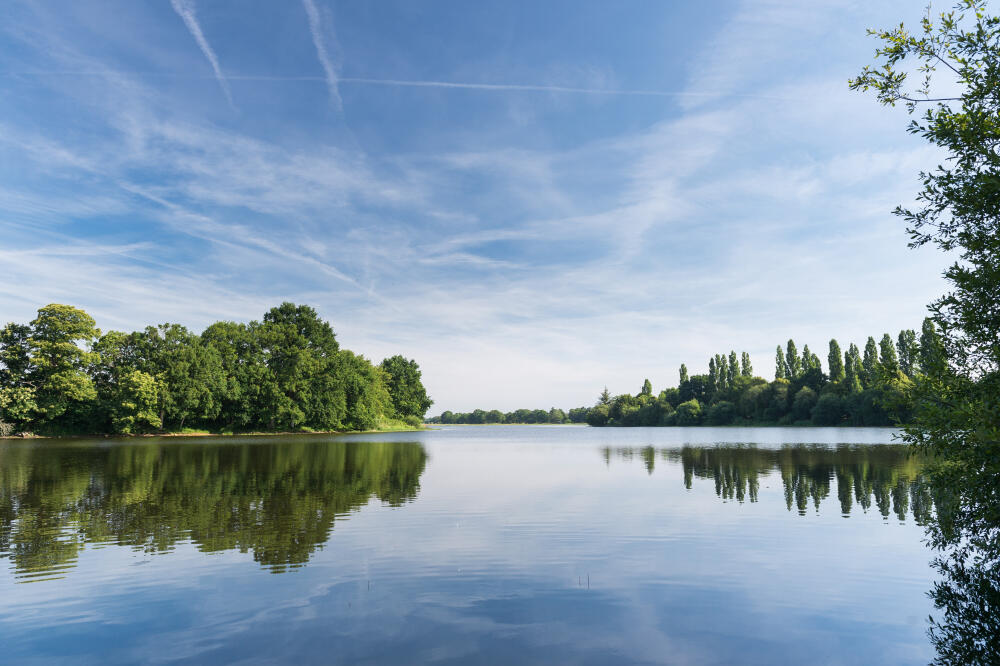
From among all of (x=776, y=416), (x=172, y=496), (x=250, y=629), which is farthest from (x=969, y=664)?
(x=776, y=416)

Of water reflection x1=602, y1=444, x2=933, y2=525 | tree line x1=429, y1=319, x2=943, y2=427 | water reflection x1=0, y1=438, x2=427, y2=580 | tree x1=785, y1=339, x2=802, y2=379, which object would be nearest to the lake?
water reflection x1=0, y1=438, x2=427, y2=580

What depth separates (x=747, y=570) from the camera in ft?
43.1

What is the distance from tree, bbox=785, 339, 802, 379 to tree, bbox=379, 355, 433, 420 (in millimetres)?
115287

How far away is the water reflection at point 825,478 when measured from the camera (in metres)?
22.4

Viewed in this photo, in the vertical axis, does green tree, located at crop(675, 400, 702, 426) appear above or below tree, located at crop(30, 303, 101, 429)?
below

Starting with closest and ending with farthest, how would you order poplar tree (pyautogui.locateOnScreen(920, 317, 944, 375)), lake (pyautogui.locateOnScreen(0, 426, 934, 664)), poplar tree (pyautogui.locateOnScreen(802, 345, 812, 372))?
lake (pyautogui.locateOnScreen(0, 426, 934, 664)), poplar tree (pyautogui.locateOnScreen(920, 317, 944, 375)), poplar tree (pyautogui.locateOnScreen(802, 345, 812, 372))

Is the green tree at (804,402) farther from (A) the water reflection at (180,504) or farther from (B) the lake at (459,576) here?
(A) the water reflection at (180,504)

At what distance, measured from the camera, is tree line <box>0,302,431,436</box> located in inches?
3223

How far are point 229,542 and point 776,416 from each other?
164279mm

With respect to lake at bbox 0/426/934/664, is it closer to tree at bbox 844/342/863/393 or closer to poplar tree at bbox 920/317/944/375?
poplar tree at bbox 920/317/944/375

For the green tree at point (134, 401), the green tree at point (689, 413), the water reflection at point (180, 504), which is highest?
the green tree at point (134, 401)

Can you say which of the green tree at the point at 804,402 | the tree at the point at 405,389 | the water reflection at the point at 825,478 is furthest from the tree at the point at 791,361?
the water reflection at the point at 825,478

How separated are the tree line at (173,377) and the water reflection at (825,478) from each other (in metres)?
72.7

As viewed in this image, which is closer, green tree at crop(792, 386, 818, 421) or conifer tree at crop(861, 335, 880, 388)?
conifer tree at crop(861, 335, 880, 388)
